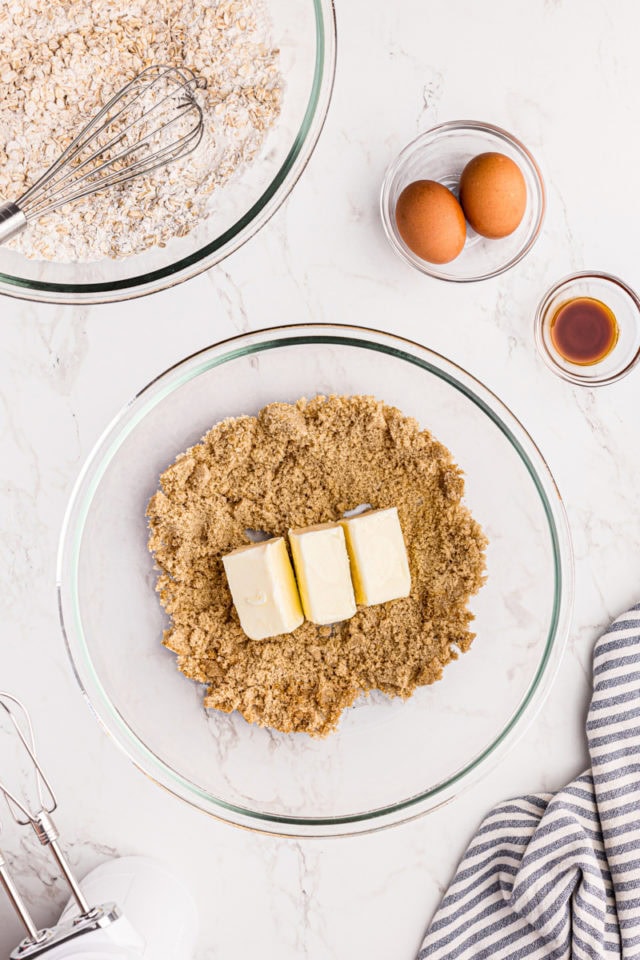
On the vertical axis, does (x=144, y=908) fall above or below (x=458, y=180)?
below

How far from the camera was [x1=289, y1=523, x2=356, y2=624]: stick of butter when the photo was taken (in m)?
1.02

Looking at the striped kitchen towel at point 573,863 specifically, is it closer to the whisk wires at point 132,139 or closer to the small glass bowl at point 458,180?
the small glass bowl at point 458,180

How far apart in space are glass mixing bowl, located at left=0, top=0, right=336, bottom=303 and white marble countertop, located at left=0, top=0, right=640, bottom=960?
0.03 metres

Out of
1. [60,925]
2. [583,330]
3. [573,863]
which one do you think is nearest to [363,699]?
[573,863]

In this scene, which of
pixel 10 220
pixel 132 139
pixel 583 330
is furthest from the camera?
pixel 583 330

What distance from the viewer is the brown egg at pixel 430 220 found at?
3.38 ft

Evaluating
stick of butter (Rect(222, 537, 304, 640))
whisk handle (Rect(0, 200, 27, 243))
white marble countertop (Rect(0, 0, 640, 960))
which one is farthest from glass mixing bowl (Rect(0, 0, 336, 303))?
stick of butter (Rect(222, 537, 304, 640))

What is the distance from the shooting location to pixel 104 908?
98 centimetres

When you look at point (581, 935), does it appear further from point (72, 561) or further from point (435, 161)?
point (435, 161)

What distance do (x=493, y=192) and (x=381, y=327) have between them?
0.80 ft

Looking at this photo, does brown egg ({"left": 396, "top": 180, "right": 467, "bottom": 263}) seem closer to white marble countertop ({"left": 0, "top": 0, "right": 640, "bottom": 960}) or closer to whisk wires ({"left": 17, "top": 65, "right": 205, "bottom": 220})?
white marble countertop ({"left": 0, "top": 0, "right": 640, "bottom": 960})

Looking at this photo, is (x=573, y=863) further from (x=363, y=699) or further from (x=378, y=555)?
(x=378, y=555)

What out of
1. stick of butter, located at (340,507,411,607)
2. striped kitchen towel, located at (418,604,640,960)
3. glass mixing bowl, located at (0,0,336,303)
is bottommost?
striped kitchen towel, located at (418,604,640,960)

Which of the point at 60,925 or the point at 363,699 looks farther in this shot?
the point at 363,699
